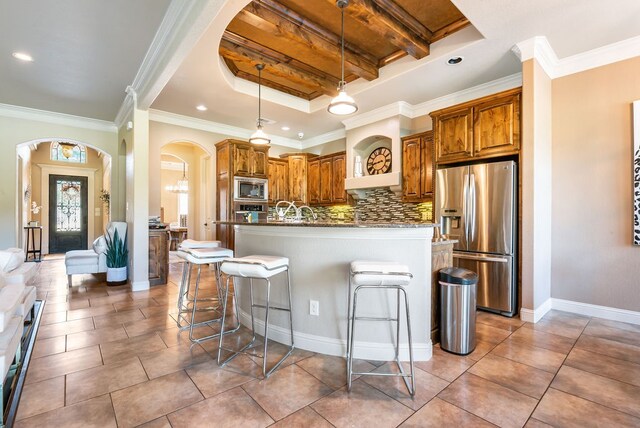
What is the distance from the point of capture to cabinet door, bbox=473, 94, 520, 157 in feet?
10.9

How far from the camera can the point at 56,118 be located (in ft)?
17.1

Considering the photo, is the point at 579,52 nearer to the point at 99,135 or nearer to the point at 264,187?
the point at 264,187

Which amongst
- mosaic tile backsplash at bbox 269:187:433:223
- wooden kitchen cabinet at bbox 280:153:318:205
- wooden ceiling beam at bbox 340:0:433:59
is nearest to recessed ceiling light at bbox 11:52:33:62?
wooden ceiling beam at bbox 340:0:433:59

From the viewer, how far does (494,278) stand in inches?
134

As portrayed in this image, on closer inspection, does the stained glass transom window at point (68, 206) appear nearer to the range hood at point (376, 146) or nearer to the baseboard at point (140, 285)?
the baseboard at point (140, 285)

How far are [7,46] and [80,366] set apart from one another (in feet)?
10.9

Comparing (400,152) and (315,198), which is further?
(315,198)

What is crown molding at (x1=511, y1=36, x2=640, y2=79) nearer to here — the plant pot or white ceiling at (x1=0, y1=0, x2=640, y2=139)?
white ceiling at (x1=0, y1=0, x2=640, y2=139)

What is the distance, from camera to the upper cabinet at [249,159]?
5660mm

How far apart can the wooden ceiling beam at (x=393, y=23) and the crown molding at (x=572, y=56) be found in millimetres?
951

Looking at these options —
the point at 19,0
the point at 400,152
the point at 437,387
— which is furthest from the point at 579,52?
the point at 19,0

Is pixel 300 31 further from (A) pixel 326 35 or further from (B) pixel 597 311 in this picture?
(B) pixel 597 311

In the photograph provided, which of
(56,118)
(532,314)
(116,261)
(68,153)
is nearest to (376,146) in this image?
(532,314)

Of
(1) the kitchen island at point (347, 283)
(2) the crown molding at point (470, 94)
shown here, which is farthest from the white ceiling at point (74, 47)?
(2) the crown molding at point (470, 94)
